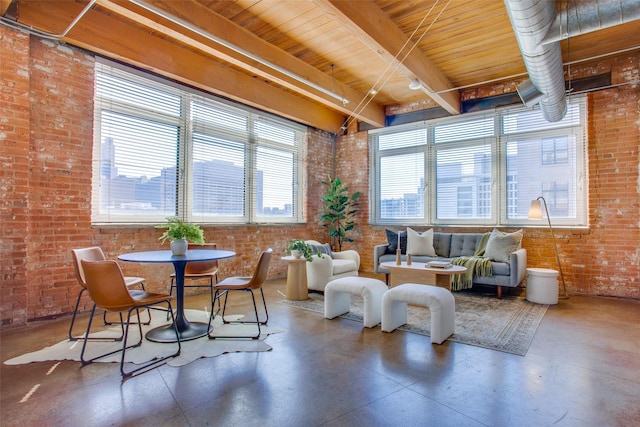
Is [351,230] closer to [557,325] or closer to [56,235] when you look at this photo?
[557,325]

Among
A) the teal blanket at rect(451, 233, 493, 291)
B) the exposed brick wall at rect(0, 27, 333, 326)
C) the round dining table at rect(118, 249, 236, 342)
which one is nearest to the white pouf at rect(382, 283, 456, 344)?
the round dining table at rect(118, 249, 236, 342)

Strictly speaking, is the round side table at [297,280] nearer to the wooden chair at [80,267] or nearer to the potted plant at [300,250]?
the potted plant at [300,250]

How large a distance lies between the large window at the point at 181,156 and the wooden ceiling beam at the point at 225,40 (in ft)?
3.17

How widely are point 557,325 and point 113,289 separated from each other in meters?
4.33

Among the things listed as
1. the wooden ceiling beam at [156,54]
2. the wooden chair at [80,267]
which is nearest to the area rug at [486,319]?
the wooden chair at [80,267]

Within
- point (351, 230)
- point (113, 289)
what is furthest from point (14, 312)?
point (351, 230)

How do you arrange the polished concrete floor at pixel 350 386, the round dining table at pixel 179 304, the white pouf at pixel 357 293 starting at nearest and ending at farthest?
the polished concrete floor at pixel 350 386, the round dining table at pixel 179 304, the white pouf at pixel 357 293

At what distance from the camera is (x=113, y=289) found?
102 inches

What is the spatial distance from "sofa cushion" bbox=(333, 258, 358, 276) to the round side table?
64cm

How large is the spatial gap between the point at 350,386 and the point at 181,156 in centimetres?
418

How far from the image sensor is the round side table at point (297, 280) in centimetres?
484

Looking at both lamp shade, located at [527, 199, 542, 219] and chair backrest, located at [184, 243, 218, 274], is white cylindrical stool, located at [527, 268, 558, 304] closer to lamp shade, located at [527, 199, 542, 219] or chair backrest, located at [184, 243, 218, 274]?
lamp shade, located at [527, 199, 542, 219]

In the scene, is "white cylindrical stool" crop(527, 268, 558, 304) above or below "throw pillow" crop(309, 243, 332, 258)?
below

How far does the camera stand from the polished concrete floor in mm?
1977
